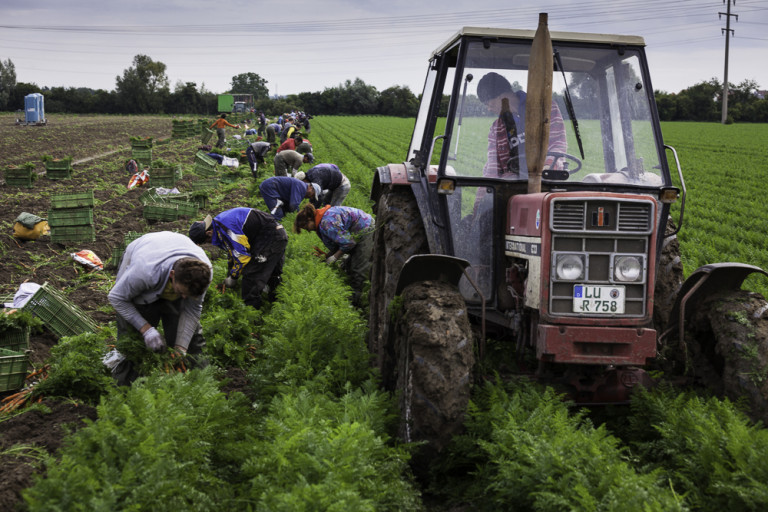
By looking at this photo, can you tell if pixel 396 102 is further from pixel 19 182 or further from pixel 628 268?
pixel 628 268

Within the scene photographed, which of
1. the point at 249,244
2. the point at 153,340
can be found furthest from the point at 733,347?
the point at 249,244

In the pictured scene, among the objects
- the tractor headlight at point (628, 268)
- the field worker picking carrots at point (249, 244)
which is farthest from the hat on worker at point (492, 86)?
the field worker picking carrots at point (249, 244)

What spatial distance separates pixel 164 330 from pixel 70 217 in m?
6.22

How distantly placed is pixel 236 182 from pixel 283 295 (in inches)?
520

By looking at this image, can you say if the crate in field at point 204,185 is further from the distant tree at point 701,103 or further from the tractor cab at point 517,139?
the distant tree at point 701,103

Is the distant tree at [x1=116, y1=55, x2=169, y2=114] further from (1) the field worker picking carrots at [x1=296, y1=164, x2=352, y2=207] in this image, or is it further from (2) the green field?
(1) the field worker picking carrots at [x1=296, y1=164, x2=352, y2=207]

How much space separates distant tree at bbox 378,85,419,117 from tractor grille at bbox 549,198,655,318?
58134 millimetres

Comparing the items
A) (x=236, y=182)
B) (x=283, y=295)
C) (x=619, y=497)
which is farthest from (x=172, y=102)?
(x=619, y=497)

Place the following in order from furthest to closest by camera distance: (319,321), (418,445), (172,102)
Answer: (172,102)
(319,321)
(418,445)

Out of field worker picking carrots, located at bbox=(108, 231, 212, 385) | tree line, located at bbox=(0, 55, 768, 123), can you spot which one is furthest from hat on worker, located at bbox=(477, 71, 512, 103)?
tree line, located at bbox=(0, 55, 768, 123)

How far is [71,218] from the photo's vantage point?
11.0 meters

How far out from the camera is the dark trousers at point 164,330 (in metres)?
5.43

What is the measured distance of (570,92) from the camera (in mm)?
4984

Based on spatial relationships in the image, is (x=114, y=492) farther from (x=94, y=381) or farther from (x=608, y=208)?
(x=608, y=208)
